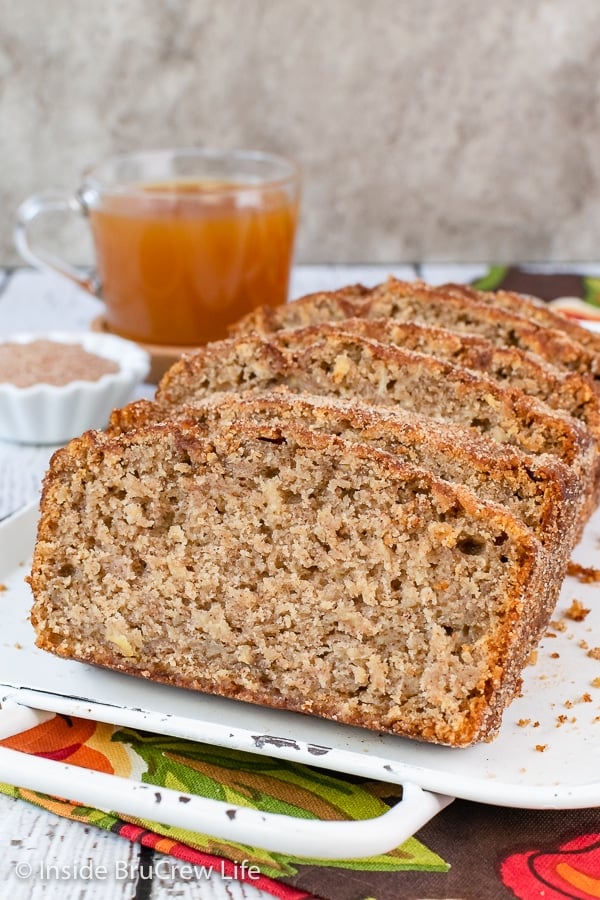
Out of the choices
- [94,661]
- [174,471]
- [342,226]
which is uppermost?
[174,471]

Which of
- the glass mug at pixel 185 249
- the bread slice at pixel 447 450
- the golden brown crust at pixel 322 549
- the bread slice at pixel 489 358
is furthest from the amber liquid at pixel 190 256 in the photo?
the bread slice at pixel 447 450

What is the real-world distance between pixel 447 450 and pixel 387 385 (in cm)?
43

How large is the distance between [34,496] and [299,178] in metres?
1.75

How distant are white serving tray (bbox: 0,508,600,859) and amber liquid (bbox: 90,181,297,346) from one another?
6.00ft

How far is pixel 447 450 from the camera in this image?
7.20 ft

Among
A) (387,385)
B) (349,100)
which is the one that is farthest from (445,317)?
(349,100)

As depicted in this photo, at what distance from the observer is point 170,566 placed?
2236 mm

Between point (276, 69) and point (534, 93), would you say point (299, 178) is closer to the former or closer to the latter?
point (276, 69)

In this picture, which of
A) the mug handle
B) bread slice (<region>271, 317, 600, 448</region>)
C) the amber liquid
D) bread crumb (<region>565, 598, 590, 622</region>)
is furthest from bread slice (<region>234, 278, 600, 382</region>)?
the mug handle

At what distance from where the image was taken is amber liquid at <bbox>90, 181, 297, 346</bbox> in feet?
13.2

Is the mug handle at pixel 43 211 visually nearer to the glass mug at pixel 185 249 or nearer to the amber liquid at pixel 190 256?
the glass mug at pixel 185 249

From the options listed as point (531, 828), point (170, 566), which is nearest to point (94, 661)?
point (170, 566)

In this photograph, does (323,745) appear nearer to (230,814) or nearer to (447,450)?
(230,814)

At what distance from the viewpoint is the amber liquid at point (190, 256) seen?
4.03 meters
